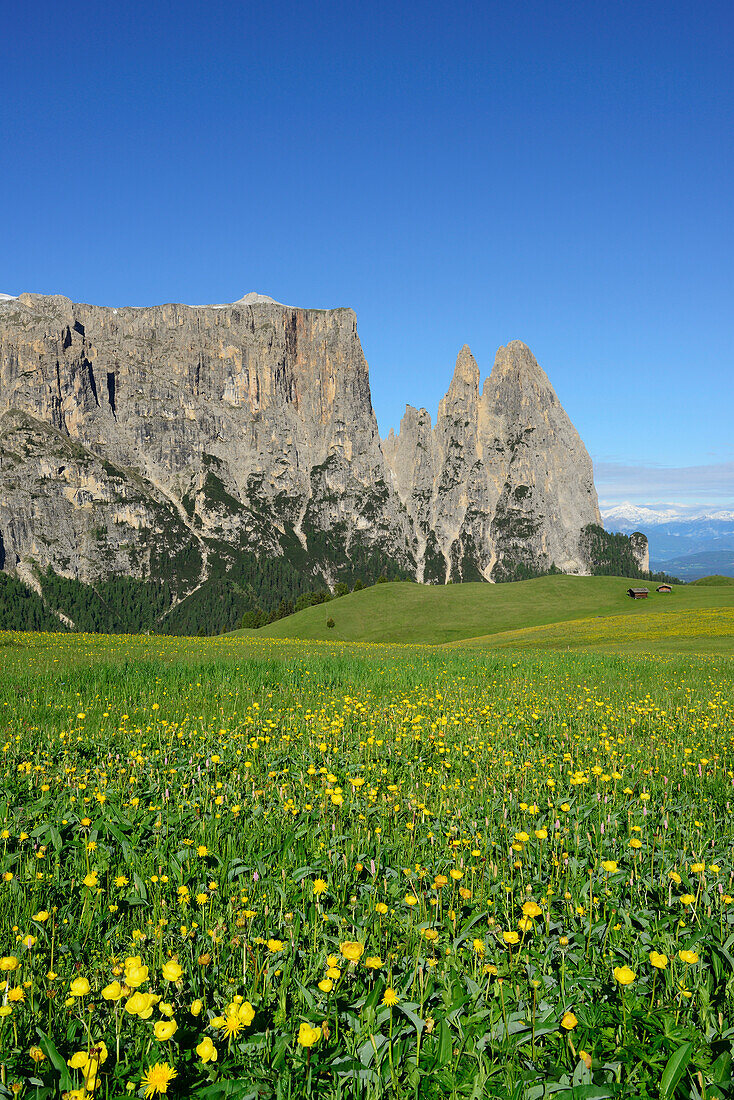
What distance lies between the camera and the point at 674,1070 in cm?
329

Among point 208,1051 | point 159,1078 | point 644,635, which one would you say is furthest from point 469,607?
point 159,1078

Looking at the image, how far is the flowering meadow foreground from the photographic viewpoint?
3.46 meters

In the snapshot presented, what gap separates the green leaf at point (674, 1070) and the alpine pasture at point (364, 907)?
0.04 feet

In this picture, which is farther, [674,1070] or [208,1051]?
[674,1070]

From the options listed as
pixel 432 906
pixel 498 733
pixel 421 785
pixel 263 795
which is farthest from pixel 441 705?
pixel 432 906

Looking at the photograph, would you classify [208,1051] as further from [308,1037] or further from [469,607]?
[469,607]

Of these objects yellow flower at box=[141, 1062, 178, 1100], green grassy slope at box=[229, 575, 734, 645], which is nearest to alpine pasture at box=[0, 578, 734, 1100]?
yellow flower at box=[141, 1062, 178, 1100]

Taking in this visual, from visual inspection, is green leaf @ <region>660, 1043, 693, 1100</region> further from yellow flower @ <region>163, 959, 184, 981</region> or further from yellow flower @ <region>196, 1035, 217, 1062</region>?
yellow flower @ <region>163, 959, 184, 981</region>

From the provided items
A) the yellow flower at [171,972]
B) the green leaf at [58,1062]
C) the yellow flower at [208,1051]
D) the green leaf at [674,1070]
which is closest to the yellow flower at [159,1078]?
the yellow flower at [208,1051]

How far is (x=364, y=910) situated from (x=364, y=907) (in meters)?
0.08

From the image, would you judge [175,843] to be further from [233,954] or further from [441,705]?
[441,705]

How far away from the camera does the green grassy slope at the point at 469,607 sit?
88.1 metres

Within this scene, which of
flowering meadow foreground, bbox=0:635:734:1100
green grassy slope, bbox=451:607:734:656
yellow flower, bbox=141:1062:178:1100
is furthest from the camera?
green grassy slope, bbox=451:607:734:656

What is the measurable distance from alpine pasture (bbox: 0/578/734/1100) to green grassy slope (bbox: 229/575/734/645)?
72539 millimetres
